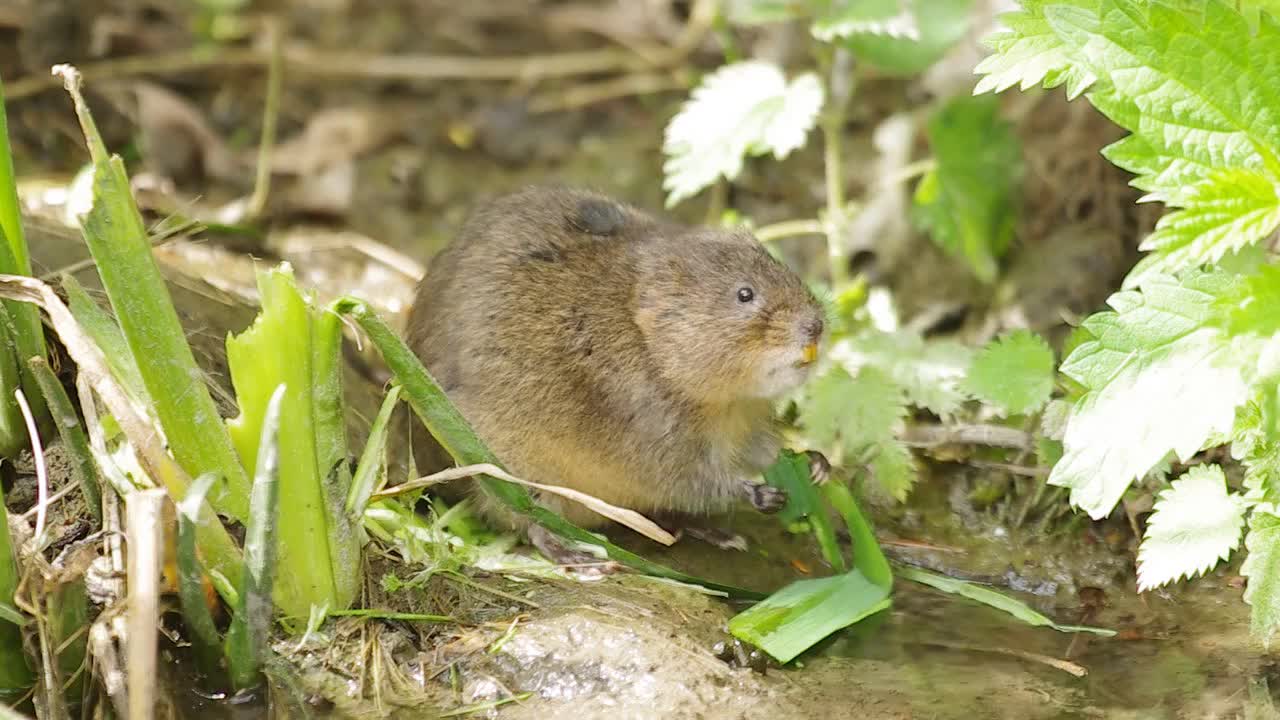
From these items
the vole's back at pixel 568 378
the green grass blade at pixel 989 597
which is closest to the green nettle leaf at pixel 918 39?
the vole's back at pixel 568 378

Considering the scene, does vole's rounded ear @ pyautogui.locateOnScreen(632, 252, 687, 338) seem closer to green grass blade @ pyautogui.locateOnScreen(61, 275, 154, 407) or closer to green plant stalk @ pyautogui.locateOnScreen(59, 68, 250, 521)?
green plant stalk @ pyautogui.locateOnScreen(59, 68, 250, 521)

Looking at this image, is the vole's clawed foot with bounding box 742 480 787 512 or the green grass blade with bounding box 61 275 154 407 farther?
the vole's clawed foot with bounding box 742 480 787 512

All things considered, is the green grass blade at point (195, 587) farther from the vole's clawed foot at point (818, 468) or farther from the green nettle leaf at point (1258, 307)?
the green nettle leaf at point (1258, 307)

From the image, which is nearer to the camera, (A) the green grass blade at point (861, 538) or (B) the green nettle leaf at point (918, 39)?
(A) the green grass blade at point (861, 538)

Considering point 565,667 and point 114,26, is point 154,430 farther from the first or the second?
point 114,26

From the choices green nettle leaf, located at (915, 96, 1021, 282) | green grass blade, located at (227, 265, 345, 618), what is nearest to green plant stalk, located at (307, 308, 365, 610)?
green grass blade, located at (227, 265, 345, 618)

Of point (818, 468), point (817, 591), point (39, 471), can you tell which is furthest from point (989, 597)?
point (39, 471)
